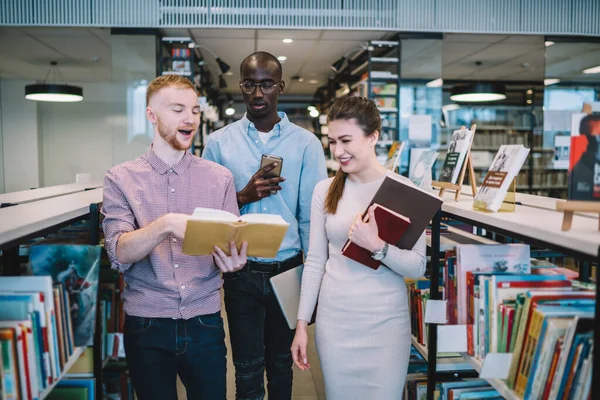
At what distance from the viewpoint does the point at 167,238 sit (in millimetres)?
1617

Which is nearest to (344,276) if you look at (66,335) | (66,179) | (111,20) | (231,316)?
(231,316)

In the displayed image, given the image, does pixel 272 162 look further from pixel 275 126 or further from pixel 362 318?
pixel 362 318

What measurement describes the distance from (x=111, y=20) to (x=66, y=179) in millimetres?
6104

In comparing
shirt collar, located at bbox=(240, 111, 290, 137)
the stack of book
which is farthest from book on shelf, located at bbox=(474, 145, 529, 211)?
shirt collar, located at bbox=(240, 111, 290, 137)

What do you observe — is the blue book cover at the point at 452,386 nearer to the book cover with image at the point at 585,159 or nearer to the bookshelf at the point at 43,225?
the book cover with image at the point at 585,159

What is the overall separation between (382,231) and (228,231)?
0.48m

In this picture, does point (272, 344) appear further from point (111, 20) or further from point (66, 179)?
point (66, 179)

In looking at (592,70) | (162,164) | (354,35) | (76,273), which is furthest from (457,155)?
(592,70)

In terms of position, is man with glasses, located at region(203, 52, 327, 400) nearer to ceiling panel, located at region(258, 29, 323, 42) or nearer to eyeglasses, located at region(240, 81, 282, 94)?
eyeglasses, located at region(240, 81, 282, 94)

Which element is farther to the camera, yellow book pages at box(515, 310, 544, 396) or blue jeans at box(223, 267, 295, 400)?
blue jeans at box(223, 267, 295, 400)

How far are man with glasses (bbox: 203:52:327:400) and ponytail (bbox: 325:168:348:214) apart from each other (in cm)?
29

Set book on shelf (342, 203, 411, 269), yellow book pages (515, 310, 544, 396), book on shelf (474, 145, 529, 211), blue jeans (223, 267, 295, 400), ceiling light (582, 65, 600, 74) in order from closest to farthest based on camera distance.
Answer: yellow book pages (515, 310, 544, 396)
book on shelf (342, 203, 411, 269)
book on shelf (474, 145, 529, 211)
blue jeans (223, 267, 295, 400)
ceiling light (582, 65, 600, 74)

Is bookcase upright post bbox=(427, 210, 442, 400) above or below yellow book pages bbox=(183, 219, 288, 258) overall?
below

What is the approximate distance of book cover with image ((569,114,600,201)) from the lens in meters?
1.21
